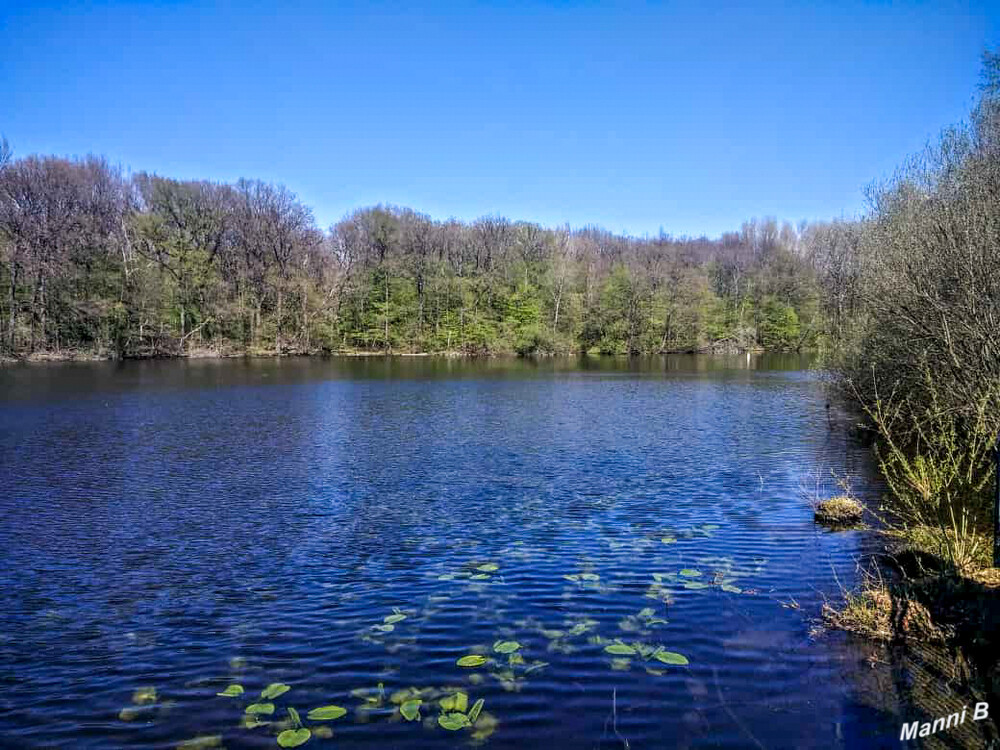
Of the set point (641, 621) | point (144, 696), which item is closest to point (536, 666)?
point (641, 621)

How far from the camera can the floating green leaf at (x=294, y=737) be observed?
6352mm

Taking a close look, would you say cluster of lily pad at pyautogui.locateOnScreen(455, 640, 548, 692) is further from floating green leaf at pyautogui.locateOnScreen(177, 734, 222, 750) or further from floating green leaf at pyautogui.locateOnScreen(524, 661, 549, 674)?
floating green leaf at pyautogui.locateOnScreen(177, 734, 222, 750)

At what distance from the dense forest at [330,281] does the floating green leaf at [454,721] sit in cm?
6720

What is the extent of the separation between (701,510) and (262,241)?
3035 inches

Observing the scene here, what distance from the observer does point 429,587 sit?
10641 mm

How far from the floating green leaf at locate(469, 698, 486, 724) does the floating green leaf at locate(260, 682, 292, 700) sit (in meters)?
2.04

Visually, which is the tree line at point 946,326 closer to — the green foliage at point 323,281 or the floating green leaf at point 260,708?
the floating green leaf at point 260,708

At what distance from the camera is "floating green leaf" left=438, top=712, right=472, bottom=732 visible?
6590 mm

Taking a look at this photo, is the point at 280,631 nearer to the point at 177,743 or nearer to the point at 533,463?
the point at 177,743

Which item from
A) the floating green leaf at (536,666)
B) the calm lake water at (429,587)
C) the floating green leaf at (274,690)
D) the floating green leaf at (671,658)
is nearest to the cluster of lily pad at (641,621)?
the calm lake water at (429,587)

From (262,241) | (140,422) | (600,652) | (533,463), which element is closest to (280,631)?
(600,652)

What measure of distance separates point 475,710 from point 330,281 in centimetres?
8539

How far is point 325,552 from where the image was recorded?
12.6 m

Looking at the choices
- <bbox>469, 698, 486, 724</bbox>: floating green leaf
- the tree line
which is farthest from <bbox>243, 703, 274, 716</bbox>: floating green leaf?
the tree line
